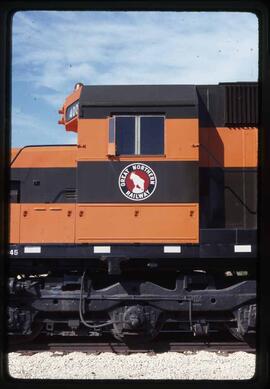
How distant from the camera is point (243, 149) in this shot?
6.54 metres

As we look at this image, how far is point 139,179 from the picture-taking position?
6164mm

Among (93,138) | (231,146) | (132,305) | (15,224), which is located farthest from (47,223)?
(231,146)

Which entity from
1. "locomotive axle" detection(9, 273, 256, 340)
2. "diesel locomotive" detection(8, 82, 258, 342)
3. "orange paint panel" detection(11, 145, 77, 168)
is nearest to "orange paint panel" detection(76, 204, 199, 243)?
"diesel locomotive" detection(8, 82, 258, 342)

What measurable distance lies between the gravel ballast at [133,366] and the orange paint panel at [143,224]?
1388 millimetres

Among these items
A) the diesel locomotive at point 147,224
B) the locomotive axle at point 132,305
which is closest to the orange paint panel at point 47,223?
the diesel locomotive at point 147,224

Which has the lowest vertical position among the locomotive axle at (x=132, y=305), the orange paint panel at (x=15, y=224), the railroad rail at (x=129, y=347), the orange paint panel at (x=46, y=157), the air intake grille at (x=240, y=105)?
the railroad rail at (x=129, y=347)

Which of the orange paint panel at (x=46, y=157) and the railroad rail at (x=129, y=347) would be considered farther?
the orange paint panel at (x=46, y=157)

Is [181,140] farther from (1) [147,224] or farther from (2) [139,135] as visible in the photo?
(1) [147,224]

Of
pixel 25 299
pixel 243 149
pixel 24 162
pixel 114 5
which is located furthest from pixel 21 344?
pixel 114 5

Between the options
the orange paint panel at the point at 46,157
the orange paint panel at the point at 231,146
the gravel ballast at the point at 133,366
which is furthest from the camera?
the orange paint panel at the point at 46,157

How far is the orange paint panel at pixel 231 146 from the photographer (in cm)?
653

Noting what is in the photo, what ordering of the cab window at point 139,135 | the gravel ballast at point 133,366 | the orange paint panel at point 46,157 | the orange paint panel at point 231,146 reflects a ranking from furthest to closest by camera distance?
1. the orange paint panel at point 46,157
2. the orange paint panel at point 231,146
3. the cab window at point 139,135
4. the gravel ballast at point 133,366

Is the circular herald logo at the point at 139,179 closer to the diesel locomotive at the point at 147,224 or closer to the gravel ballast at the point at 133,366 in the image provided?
the diesel locomotive at the point at 147,224

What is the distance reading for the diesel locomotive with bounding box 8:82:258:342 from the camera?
20.1 feet
